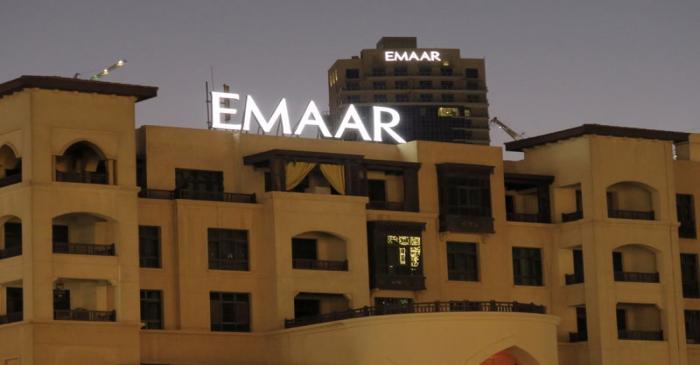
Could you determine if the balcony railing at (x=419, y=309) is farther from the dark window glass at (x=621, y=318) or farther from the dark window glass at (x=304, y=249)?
the dark window glass at (x=621, y=318)

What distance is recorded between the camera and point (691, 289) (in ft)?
359

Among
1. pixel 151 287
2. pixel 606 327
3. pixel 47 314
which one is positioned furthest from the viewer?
pixel 606 327

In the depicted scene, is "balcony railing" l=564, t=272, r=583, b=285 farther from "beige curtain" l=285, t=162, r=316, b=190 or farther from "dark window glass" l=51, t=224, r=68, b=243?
"dark window glass" l=51, t=224, r=68, b=243

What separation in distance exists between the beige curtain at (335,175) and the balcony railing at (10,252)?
696 inches

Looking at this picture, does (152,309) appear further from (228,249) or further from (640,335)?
(640,335)

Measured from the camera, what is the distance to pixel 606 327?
102562mm

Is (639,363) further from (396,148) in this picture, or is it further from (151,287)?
(151,287)

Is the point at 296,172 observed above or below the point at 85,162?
below

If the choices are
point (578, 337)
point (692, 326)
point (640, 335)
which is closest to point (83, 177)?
point (578, 337)

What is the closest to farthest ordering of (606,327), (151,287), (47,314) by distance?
(47,314), (151,287), (606,327)

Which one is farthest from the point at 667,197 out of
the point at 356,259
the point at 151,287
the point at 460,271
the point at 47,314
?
the point at 47,314

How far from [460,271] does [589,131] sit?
11.0m

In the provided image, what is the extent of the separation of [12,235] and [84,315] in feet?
21.8

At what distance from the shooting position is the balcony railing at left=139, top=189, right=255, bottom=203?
310 ft
